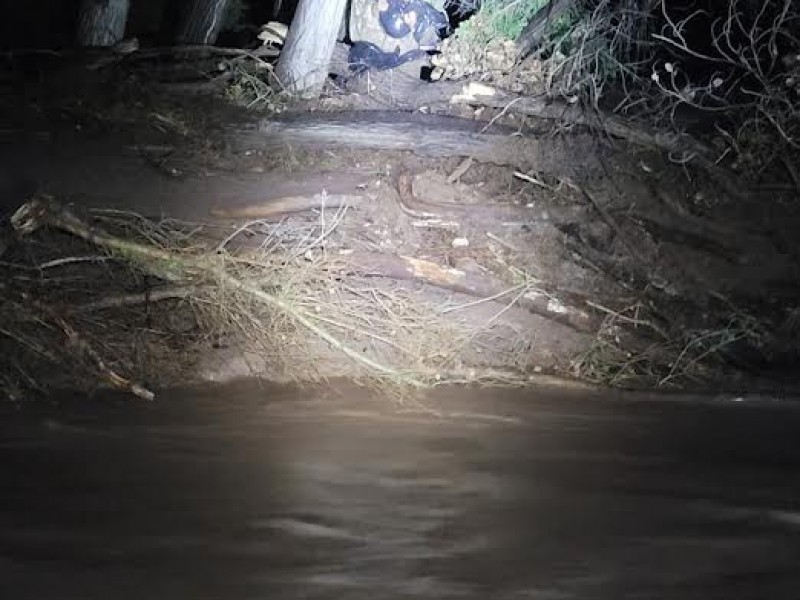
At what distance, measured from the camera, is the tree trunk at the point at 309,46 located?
34.3 ft

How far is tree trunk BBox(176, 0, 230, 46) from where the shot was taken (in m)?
11.8

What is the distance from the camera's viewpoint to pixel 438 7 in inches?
439

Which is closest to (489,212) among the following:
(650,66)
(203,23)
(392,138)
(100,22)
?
(392,138)

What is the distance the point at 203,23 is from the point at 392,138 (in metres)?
3.60

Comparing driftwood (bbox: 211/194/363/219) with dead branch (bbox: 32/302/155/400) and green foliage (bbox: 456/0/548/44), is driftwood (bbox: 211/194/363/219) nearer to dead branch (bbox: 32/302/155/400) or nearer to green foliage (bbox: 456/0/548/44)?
dead branch (bbox: 32/302/155/400)

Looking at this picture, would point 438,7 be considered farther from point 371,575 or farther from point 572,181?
point 371,575

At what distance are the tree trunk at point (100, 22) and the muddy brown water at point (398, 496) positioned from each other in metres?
5.98

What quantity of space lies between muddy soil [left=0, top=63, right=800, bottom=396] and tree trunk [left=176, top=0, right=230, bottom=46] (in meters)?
1.75

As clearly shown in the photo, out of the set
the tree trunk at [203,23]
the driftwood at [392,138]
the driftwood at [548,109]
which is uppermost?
the tree trunk at [203,23]

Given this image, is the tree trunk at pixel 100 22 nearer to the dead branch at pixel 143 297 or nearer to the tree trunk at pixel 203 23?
the tree trunk at pixel 203 23

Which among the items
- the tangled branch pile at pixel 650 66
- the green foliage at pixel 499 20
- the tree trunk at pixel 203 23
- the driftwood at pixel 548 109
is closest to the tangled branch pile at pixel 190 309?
the driftwood at pixel 548 109

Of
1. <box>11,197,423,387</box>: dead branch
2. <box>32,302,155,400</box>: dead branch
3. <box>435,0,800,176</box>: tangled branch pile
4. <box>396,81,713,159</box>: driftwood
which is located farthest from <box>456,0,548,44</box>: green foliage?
<box>32,302,155,400</box>: dead branch

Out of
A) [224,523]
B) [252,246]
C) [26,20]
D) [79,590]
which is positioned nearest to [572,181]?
[252,246]

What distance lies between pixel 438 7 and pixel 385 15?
670mm
